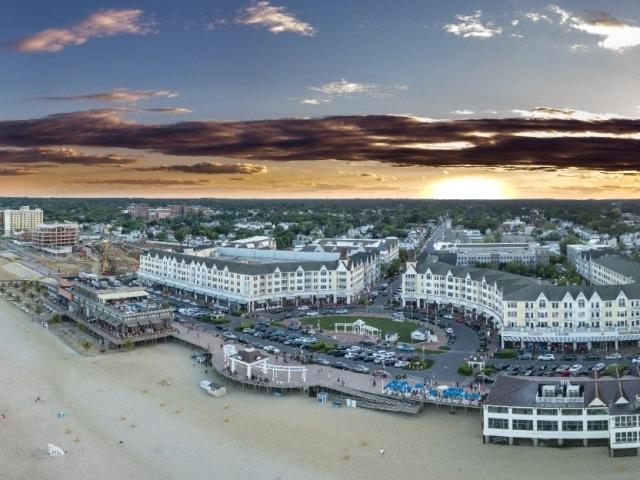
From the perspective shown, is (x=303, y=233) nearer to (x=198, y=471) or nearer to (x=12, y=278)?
(x=12, y=278)

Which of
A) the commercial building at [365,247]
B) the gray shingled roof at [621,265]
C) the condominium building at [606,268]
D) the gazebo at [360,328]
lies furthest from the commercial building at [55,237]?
the gray shingled roof at [621,265]

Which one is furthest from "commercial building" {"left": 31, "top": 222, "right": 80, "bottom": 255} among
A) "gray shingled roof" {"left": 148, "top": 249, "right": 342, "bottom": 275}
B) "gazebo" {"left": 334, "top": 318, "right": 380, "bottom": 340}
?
"gazebo" {"left": 334, "top": 318, "right": 380, "bottom": 340}

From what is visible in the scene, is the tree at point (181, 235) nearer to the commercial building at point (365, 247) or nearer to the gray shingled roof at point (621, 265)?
the commercial building at point (365, 247)

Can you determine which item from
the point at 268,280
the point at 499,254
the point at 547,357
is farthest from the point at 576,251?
the point at 547,357

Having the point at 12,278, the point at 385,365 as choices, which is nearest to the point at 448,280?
the point at 385,365

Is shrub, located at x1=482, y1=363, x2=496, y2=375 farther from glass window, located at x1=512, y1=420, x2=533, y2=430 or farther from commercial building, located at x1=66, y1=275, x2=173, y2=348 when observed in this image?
commercial building, located at x1=66, y1=275, x2=173, y2=348

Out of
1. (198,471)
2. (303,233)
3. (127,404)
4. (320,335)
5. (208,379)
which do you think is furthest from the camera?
(303,233)

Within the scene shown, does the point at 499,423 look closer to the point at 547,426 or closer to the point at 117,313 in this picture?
the point at 547,426
